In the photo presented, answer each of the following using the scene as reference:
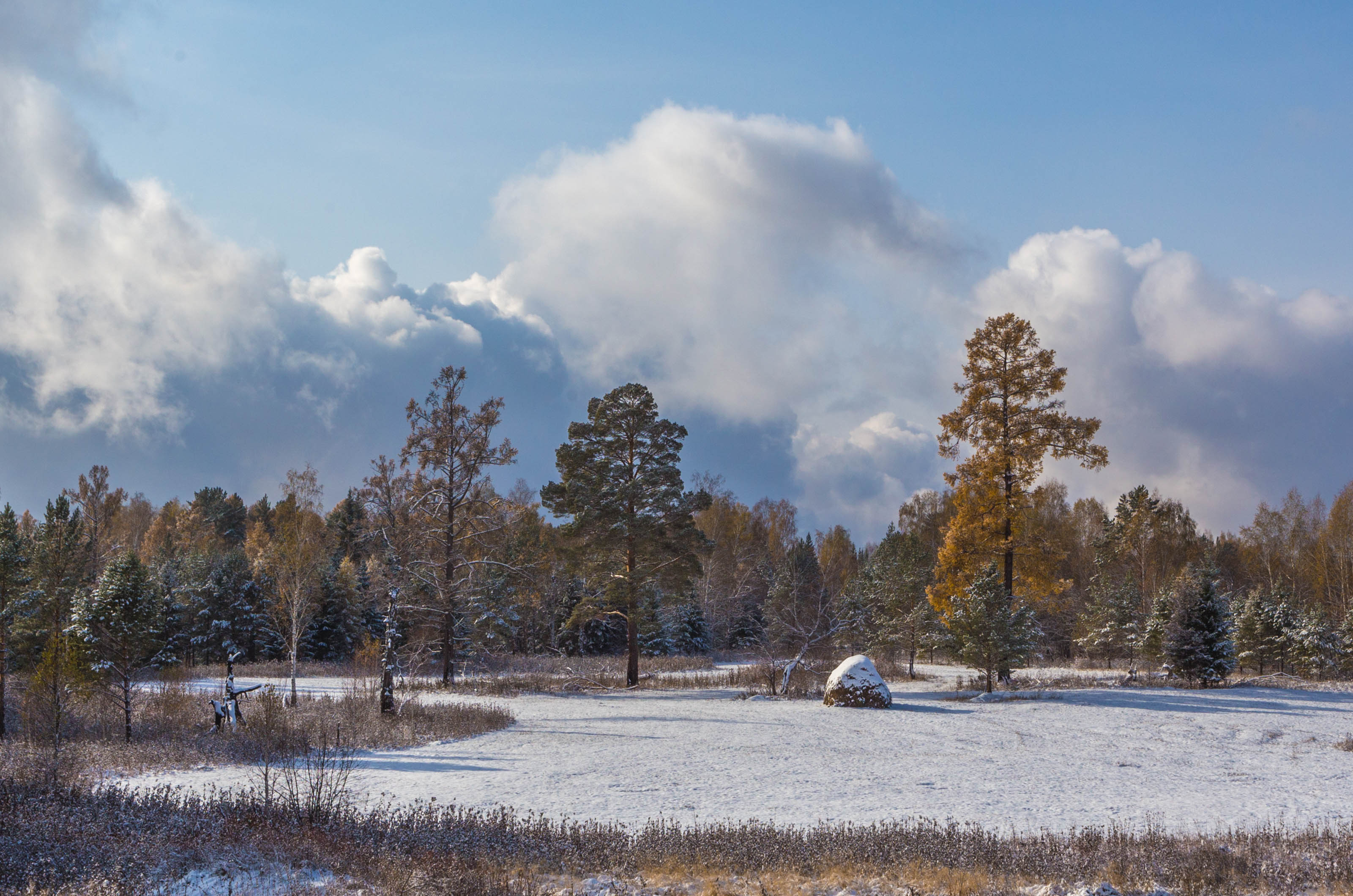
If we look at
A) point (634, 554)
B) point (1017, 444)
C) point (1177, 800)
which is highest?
point (1017, 444)

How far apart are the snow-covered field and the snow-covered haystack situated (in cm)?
58

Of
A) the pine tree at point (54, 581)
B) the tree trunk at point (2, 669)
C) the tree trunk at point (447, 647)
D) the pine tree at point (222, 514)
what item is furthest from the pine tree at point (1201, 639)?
the pine tree at point (222, 514)

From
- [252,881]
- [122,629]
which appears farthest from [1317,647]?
[122,629]

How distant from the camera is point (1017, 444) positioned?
29625mm

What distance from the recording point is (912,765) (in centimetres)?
1440

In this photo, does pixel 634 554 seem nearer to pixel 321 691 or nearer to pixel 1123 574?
pixel 321 691

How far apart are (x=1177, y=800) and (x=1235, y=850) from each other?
3.36m

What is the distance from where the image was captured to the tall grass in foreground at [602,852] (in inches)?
284

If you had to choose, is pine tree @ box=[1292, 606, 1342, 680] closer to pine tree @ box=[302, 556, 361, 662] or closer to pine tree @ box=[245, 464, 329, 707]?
pine tree @ box=[245, 464, 329, 707]

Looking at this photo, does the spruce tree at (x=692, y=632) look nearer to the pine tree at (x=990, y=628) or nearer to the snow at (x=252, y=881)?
the pine tree at (x=990, y=628)

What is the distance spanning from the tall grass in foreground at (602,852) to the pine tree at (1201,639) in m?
20.4

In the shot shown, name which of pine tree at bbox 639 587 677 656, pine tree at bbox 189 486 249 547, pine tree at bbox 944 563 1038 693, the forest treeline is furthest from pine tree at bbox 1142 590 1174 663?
pine tree at bbox 189 486 249 547

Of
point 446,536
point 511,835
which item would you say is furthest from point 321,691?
point 511,835

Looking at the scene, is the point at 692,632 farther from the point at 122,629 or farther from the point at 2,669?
the point at 2,669
